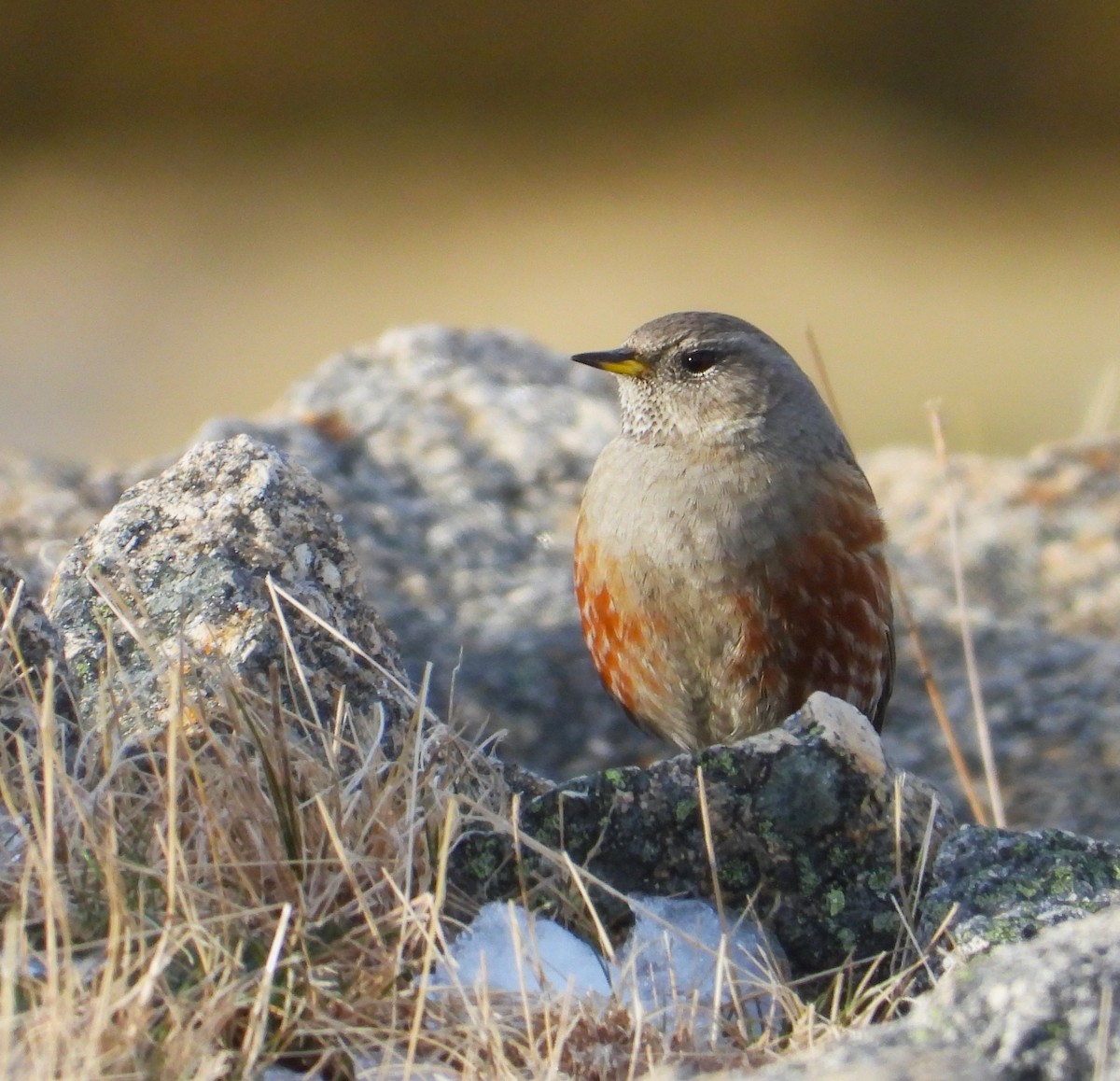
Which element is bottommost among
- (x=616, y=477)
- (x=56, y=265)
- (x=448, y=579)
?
(x=448, y=579)

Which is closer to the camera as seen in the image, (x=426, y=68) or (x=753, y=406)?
(x=753, y=406)

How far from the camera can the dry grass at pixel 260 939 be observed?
7.48 ft

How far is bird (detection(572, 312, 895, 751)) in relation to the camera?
438cm

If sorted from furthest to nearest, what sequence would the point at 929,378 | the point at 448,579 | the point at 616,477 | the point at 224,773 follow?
1. the point at 929,378
2. the point at 448,579
3. the point at 616,477
4. the point at 224,773

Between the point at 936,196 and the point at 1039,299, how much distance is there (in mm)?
1578

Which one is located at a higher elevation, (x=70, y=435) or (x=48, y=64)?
(x=48, y=64)

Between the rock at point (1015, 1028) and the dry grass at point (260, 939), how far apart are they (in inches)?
12.1

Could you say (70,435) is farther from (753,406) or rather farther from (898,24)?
(753,406)

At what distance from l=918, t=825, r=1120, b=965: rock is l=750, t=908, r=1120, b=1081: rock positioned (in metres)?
0.44

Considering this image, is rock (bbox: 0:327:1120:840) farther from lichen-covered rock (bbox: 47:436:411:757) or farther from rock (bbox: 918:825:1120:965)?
rock (bbox: 918:825:1120:965)

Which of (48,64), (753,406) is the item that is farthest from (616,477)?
(48,64)

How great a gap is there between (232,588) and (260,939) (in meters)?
1.06

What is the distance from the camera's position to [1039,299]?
50.8 feet

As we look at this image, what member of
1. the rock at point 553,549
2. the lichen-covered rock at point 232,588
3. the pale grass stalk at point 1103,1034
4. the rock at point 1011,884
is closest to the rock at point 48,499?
the rock at point 553,549
